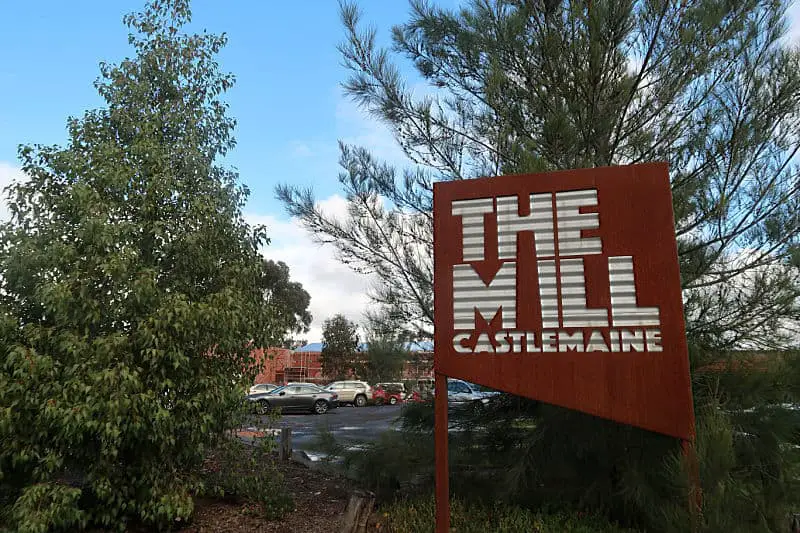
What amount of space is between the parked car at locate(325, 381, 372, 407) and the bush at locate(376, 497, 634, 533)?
730 inches

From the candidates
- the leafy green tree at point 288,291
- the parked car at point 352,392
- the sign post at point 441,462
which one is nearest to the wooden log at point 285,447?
the sign post at point 441,462

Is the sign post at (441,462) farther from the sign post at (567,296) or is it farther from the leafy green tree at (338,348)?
the leafy green tree at (338,348)

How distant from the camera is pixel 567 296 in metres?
3.98

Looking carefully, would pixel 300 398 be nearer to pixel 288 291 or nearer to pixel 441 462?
pixel 288 291

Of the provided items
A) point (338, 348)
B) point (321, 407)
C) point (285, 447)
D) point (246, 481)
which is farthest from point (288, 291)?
point (246, 481)

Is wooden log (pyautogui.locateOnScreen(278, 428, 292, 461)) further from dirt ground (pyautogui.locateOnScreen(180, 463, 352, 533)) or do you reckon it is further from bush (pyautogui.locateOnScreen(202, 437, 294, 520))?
bush (pyautogui.locateOnScreen(202, 437, 294, 520))

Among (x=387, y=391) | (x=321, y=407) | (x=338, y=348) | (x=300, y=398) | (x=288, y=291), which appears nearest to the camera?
(x=387, y=391)

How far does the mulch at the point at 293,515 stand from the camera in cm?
502

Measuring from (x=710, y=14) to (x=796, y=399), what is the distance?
3.03 meters

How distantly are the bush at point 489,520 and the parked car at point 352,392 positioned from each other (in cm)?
1855

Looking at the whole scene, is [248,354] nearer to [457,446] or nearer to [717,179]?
[457,446]

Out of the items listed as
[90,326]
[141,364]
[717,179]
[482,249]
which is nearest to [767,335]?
[717,179]

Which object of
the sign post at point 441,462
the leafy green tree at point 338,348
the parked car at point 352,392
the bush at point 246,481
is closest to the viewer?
the sign post at point 441,462

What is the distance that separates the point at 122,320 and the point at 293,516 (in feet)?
8.03
